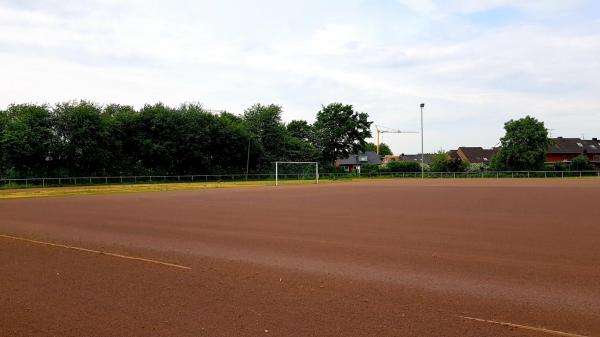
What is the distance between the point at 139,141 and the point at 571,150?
311ft

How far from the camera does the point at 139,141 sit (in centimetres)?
5462

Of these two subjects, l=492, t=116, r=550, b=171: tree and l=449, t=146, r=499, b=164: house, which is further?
l=449, t=146, r=499, b=164: house

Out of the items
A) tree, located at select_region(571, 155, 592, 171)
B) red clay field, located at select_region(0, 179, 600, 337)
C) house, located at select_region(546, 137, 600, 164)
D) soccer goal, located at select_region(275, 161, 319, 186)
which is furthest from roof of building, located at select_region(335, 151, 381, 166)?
red clay field, located at select_region(0, 179, 600, 337)

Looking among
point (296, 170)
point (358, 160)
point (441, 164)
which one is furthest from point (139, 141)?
point (358, 160)

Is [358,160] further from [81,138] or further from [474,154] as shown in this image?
[81,138]

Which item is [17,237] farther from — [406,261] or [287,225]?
[406,261]

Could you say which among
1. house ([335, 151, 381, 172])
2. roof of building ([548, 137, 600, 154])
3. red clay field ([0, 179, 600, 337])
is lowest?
red clay field ([0, 179, 600, 337])

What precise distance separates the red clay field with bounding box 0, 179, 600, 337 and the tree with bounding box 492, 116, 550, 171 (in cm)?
6188

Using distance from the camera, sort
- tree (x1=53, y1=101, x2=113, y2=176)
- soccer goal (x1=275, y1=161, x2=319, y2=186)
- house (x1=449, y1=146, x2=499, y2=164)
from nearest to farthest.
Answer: tree (x1=53, y1=101, x2=113, y2=176) → soccer goal (x1=275, y1=161, x2=319, y2=186) → house (x1=449, y1=146, x2=499, y2=164)

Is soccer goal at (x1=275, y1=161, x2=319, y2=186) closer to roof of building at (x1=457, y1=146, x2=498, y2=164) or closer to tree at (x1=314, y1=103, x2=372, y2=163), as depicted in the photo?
tree at (x1=314, y1=103, x2=372, y2=163)

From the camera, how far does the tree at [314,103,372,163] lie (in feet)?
289

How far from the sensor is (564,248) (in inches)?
408

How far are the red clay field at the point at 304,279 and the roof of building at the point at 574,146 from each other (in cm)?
10606

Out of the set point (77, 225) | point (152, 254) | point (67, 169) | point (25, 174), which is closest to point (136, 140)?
point (67, 169)
